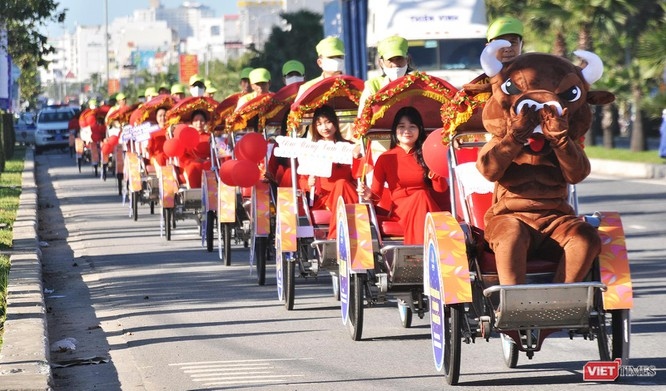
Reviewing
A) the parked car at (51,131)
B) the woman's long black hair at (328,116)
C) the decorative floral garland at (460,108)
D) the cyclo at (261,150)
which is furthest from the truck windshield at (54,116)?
the decorative floral garland at (460,108)

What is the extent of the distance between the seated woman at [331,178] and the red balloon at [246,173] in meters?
1.33

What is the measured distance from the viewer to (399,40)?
523 inches

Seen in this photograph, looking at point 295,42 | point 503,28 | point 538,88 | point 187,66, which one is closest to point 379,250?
point 503,28

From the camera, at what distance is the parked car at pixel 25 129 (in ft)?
228

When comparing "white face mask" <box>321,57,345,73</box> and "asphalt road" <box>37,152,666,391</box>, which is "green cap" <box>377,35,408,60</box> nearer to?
"asphalt road" <box>37,152,666,391</box>

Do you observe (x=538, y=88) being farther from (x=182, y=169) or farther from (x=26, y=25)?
(x=26, y=25)

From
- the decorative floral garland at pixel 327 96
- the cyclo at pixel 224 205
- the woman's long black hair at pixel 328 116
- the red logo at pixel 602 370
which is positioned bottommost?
the red logo at pixel 602 370

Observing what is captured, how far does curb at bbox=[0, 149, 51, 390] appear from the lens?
8.92m

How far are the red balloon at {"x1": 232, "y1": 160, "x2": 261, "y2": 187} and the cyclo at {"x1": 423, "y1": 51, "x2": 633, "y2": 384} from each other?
571 cm

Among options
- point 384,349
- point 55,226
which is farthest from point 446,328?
point 55,226

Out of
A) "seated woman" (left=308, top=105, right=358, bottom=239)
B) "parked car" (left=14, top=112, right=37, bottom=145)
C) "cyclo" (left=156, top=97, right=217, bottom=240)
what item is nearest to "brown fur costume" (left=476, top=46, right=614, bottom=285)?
"seated woman" (left=308, top=105, right=358, bottom=239)

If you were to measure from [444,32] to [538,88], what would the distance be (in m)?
25.4

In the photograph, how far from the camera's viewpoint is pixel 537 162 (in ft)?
29.7

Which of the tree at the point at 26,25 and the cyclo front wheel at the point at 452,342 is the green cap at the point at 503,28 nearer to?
the cyclo front wheel at the point at 452,342
